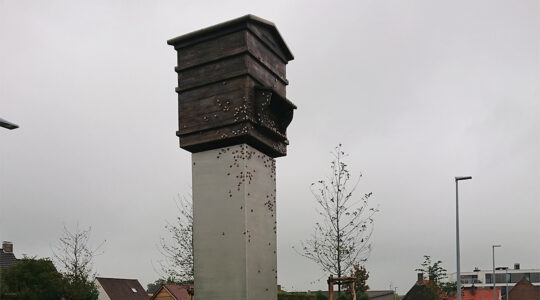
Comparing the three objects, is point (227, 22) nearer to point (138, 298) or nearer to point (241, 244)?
point (241, 244)

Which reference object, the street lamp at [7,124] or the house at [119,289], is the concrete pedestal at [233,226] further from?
the house at [119,289]

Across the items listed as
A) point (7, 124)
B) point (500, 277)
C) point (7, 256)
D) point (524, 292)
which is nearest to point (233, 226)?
point (7, 124)

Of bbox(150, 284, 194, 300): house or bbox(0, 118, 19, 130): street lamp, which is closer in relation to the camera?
bbox(0, 118, 19, 130): street lamp

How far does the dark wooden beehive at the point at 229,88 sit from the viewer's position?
912 centimetres

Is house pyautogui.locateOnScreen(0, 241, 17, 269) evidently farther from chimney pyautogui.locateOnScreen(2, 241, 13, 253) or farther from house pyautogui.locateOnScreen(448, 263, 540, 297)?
house pyautogui.locateOnScreen(448, 263, 540, 297)

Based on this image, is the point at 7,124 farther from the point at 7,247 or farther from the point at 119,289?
the point at 119,289

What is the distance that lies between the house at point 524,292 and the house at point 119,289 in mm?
39307

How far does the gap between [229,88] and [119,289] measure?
4640cm

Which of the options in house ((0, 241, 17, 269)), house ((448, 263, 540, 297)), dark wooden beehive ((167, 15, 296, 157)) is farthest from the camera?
house ((448, 263, 540, 297))

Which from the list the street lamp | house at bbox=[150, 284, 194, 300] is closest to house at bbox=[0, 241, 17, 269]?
house at bbox=[150, 284, 194, 300]

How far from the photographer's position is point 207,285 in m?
8.91

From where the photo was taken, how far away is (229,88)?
9219 millimetres

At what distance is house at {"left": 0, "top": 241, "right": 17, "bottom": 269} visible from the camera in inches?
1599

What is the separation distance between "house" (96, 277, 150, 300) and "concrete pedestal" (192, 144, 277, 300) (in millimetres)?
43444
